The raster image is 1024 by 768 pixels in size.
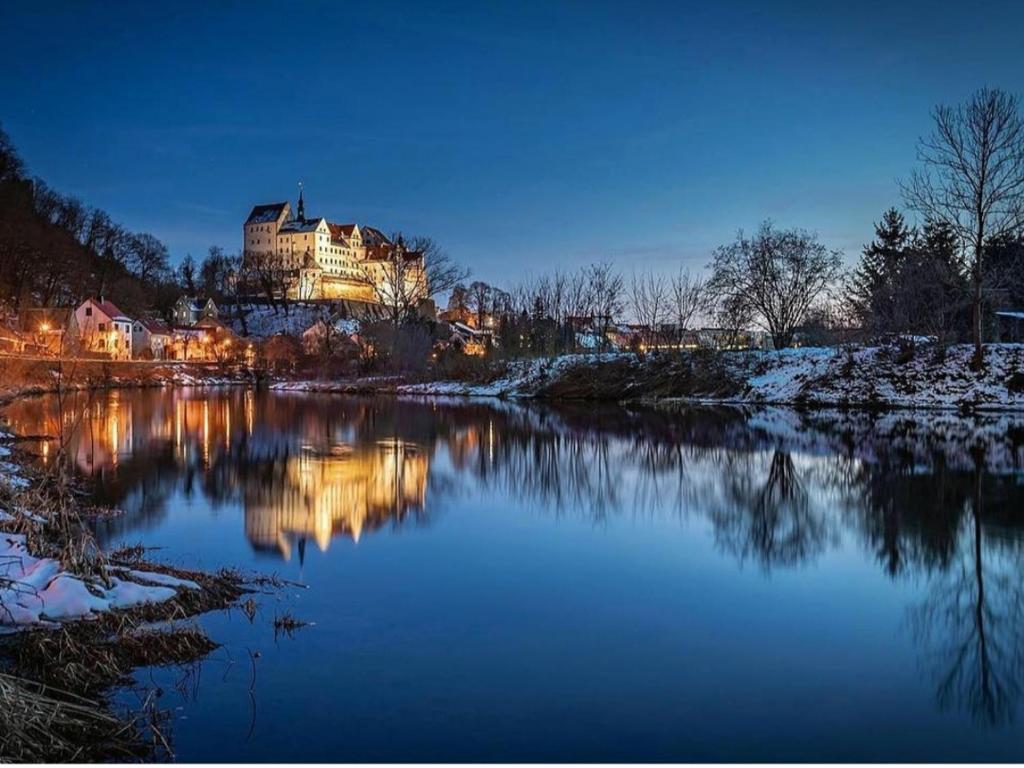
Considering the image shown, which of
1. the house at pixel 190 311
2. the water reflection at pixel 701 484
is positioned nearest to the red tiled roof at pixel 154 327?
the house at pixel 190 311

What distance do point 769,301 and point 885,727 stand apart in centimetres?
5251

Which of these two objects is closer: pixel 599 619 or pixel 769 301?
pixel 599 619

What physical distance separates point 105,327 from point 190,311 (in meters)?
27.8

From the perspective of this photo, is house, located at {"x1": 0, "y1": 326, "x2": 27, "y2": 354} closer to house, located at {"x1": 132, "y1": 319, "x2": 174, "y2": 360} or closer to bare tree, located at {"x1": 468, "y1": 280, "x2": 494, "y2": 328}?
house, located at {"x1": 132, "y1": 319, "x2": 174, "y2": 360}

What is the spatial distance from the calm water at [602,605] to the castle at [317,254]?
107m

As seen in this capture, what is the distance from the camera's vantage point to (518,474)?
18.1m

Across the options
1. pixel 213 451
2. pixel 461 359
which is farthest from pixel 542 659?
pixel 461 359

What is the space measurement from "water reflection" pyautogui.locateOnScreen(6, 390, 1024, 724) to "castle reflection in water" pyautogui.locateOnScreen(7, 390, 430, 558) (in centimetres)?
7

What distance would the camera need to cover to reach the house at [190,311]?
360 ft

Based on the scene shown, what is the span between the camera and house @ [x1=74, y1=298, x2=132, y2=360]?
8200 cm

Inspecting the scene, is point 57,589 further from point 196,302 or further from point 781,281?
point 196,302

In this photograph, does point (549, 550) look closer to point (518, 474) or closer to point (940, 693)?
point (940, 693)

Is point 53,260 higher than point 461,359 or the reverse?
higher

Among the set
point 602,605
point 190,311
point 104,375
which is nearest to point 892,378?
point 602,605
